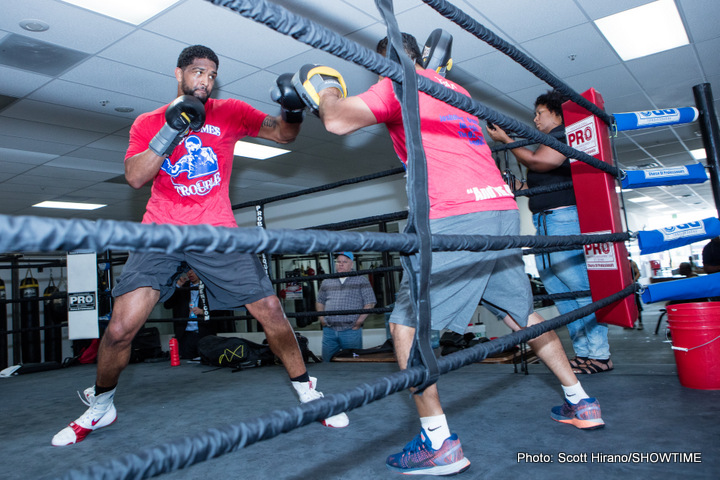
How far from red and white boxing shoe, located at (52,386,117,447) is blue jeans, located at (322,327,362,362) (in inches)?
91.3

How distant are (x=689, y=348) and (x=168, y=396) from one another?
2132 millimetres

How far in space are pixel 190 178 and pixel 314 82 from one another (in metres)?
0.87

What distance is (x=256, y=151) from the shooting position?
619 centimetres

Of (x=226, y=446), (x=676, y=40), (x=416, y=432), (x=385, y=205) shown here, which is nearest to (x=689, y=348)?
(x=416, y=432)

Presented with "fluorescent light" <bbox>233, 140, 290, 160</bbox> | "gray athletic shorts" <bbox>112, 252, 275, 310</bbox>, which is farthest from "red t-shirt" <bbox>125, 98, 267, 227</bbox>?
"fluorescent light" <bbox>233, 140, 290, 160</bbox>

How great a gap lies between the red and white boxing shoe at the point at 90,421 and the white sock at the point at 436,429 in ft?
3.80

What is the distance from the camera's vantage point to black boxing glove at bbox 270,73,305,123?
4.63ft

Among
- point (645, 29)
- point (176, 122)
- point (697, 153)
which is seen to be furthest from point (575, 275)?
point (697, 153)

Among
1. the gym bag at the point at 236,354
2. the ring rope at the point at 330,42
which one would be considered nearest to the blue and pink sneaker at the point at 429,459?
the ring rope at the point at 330,42

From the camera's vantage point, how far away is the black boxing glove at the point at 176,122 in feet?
4.26

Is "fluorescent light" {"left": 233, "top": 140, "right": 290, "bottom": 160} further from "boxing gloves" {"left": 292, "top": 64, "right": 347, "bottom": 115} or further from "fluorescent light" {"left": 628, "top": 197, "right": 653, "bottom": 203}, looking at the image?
"fluorescent light" {"left": 628, "top": 197, "right": 653, "bottom": 203}

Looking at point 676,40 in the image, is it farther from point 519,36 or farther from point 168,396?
point 168,396

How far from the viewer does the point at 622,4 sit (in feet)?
11.4

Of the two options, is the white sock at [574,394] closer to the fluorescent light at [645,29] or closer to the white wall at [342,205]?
the fluorescent light at [645,29]
